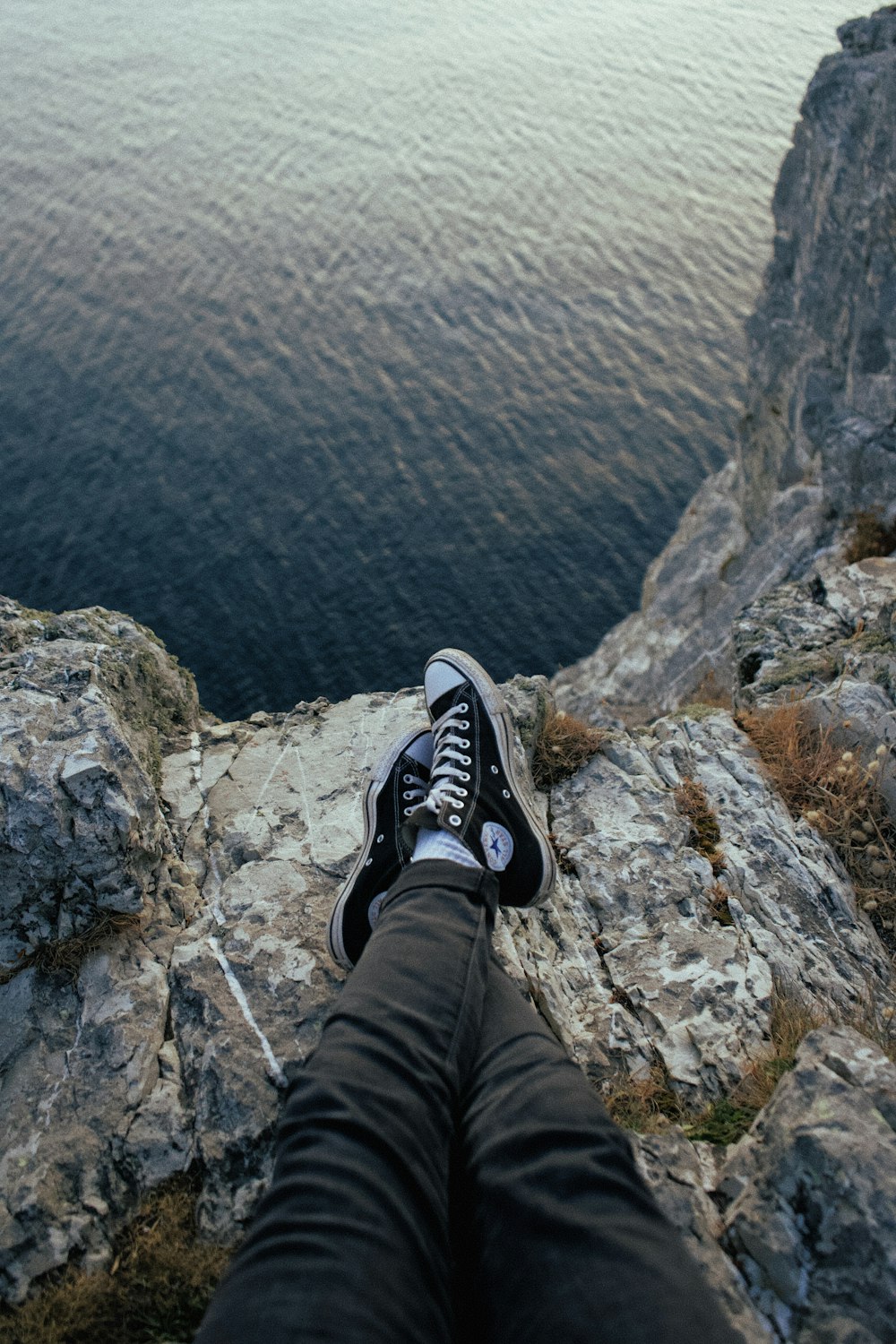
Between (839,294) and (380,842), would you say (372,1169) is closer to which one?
(380,842)

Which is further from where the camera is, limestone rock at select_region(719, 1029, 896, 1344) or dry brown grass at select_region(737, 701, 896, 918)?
dry brown grass at select_region(737, 701, 896, 918)

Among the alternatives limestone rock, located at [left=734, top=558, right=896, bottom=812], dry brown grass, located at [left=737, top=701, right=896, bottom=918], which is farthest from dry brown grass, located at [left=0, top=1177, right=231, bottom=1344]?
limestone rock, located at [left=734, top=558, right=896, bottom=812]

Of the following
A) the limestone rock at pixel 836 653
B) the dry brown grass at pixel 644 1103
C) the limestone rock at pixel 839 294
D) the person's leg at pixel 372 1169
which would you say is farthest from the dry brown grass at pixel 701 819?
the limestone rock at pixel 839 294

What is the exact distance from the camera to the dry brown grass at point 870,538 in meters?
11.0

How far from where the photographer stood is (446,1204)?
3.11m

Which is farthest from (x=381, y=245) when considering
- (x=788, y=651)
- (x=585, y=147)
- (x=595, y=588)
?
(x=788, y=651)

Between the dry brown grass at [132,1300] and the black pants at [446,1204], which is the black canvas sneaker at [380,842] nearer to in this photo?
the black pants at [446,1204]

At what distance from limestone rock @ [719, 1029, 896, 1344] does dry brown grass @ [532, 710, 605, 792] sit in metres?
3.15

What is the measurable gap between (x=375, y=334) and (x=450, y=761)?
32.0 m

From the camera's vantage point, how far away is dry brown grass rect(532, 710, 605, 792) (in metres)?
6.84

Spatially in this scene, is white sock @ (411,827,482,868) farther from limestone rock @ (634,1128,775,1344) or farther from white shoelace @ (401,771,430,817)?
limestone rock @ (634,1128,775,1344)

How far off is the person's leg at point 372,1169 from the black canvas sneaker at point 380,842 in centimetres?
87

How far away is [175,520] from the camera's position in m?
28.9

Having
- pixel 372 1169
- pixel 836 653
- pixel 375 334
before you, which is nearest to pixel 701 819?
pixel 836 653
